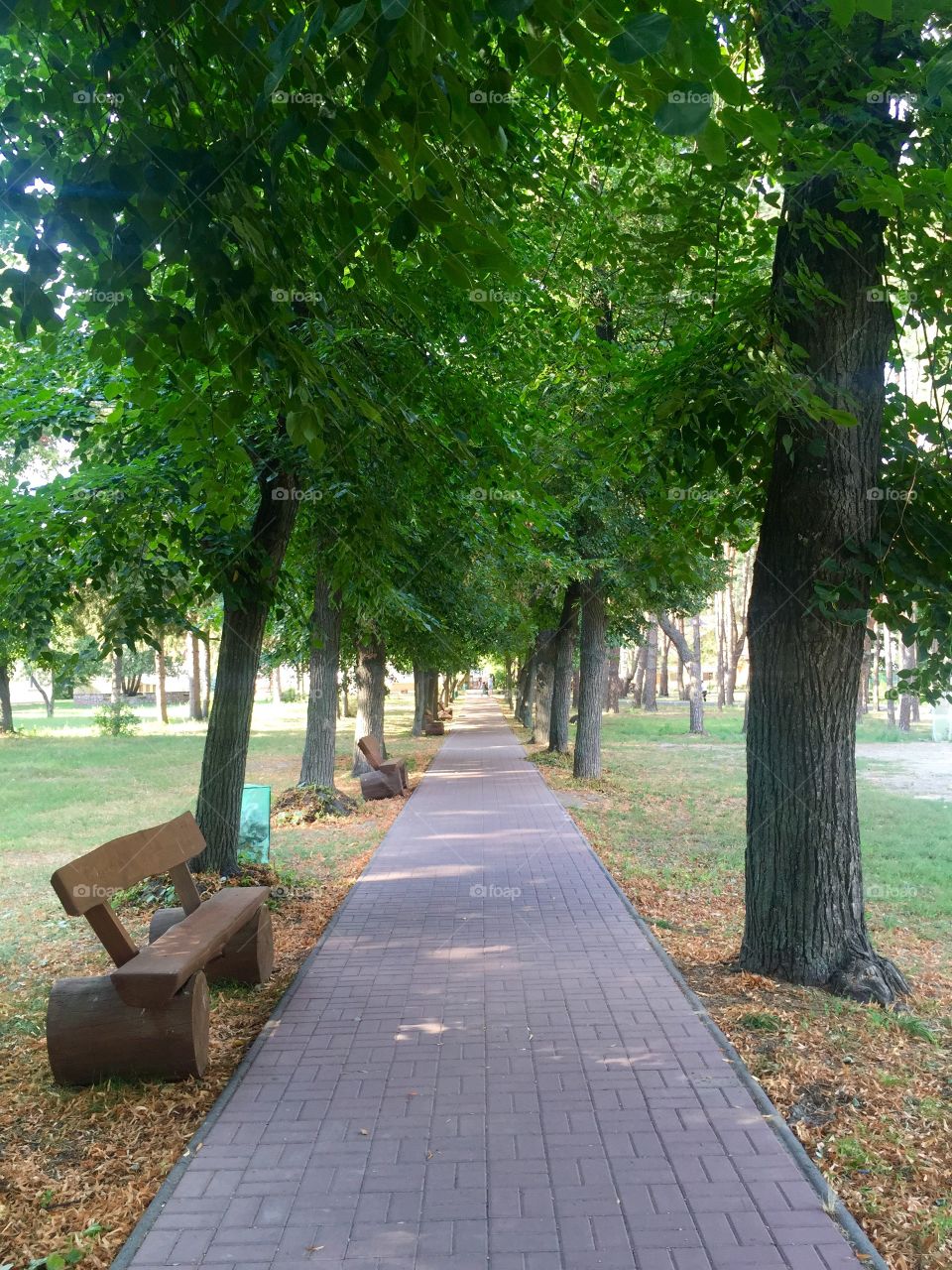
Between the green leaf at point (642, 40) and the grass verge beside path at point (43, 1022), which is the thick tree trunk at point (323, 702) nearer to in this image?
the grass verge beside path at point (43, 1022)

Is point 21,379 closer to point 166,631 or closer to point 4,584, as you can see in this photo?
point 4,584

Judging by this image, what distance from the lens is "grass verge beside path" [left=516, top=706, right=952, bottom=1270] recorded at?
3.70 m

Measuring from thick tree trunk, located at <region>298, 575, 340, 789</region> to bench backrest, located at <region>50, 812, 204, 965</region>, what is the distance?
855 cm

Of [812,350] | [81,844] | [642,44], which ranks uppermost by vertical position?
[812,350]

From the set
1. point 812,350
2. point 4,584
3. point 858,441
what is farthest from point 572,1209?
point 4,584

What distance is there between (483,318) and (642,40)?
5493mm

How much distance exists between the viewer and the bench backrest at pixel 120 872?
171 inches

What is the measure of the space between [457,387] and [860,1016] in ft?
15.8

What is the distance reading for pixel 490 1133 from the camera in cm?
405

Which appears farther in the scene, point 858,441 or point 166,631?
point 166,631

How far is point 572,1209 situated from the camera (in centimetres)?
342
